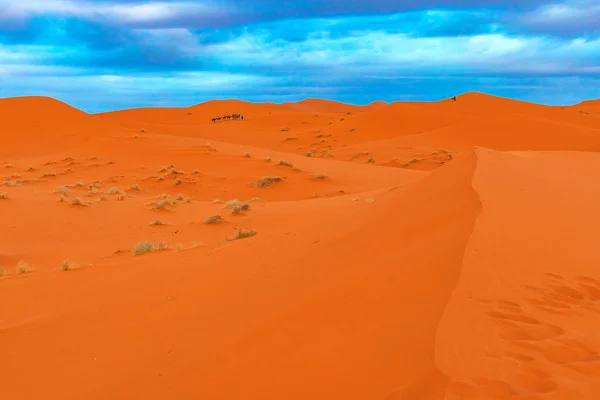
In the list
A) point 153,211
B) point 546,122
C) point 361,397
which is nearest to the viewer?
point 361,397

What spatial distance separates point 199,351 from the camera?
4398 mm

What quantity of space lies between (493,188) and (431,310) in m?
3.86

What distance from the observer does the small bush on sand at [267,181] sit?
20.7 m

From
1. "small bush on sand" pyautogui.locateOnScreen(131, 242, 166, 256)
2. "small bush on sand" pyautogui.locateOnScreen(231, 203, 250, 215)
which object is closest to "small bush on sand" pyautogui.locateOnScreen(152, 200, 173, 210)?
"small bush on sand" pyautogui.locateOnScreen(231, 203, 250, 215)

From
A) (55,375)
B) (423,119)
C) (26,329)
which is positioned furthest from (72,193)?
(423,119)

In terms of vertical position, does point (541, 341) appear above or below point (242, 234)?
above

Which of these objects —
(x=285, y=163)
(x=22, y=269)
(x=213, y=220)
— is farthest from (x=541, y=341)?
(x=285, y=163)

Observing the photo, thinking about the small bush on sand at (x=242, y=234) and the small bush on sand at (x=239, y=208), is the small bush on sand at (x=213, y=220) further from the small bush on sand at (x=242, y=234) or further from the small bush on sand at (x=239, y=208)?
the small bush on sand at (x=242, y=234)

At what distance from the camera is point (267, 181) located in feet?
68.8

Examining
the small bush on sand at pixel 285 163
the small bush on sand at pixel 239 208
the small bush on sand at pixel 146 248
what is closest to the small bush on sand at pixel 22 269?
the small bush on sand at pixel 146 248

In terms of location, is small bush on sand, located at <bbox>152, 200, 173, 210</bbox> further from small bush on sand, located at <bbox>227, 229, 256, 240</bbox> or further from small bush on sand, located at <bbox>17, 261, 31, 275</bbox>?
small bush on sand, located at <bbox>17, 261, 31, 275</bbox>

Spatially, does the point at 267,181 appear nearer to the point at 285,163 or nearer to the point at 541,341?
the point at 285,163

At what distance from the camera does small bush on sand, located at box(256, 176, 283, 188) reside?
2072 centimetres

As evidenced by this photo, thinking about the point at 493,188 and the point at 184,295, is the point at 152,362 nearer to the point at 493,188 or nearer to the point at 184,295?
the point at 184,295
